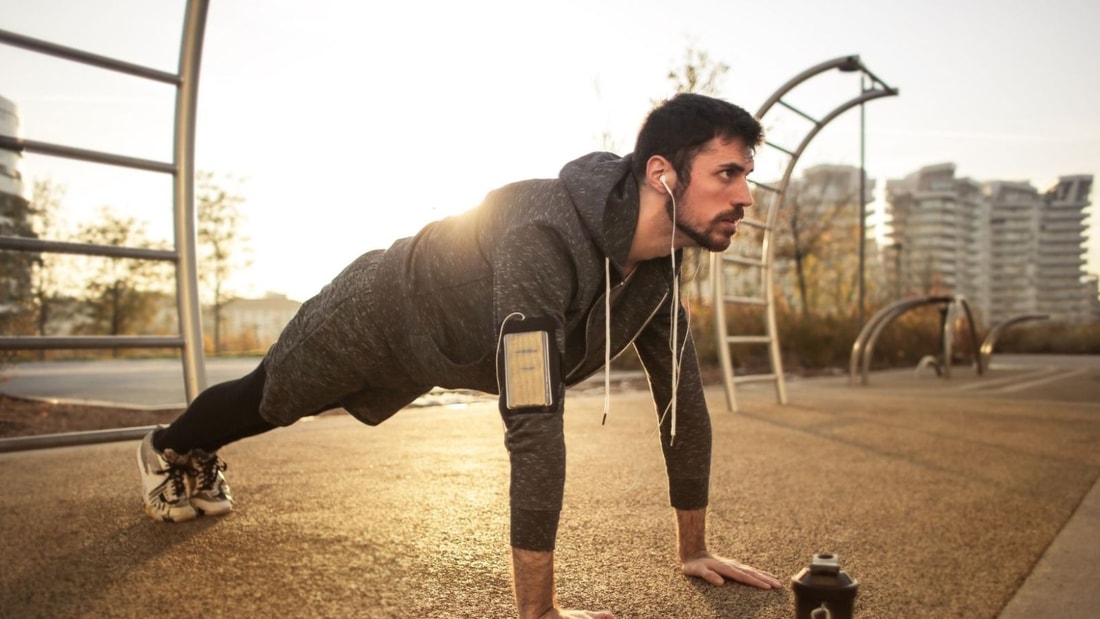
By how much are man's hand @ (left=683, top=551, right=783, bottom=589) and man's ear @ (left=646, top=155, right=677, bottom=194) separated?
86 cm

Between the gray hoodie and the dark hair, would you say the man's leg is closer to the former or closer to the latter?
the gray hoodie

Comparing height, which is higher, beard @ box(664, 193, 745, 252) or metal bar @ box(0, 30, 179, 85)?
metal bar @ box(0, 30, 179, 85)

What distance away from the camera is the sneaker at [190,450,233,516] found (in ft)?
7.97

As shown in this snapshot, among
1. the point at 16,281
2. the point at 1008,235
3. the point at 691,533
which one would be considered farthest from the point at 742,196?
the point at 1008,235

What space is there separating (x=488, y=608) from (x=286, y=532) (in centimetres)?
86

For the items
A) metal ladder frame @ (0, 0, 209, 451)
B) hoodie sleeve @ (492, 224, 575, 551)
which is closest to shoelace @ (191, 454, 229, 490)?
metal ladder frame @ (0, 0, 209, 451)

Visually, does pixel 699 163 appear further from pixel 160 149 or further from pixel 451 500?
pixel 160 149

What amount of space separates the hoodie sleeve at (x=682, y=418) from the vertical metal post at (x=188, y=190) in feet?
6.99

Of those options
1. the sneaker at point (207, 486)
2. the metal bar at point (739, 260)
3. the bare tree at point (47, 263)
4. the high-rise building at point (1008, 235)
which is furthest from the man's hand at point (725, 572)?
the high-rise building at point (1008, 235)

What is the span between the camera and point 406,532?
2.27 meters

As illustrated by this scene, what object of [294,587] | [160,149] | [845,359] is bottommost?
[845,359]

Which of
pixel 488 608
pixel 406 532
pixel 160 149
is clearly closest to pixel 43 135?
pixel 160 149

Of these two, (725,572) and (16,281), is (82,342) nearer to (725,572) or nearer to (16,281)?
(16,281)

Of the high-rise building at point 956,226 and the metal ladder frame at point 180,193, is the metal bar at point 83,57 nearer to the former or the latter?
the metal ladder frame at point 180,193
